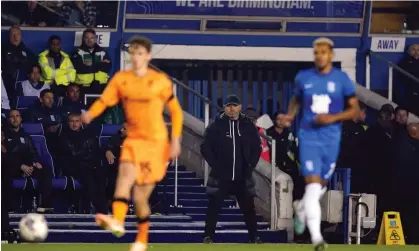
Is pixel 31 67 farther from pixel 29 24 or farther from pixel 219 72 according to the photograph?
pixel 219 72

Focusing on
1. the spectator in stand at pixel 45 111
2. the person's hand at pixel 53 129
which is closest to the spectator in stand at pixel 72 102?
the spectator in stand at pixel 45 111

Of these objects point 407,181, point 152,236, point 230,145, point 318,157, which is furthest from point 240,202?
point 318,157

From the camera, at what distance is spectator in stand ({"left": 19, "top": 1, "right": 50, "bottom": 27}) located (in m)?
24.3

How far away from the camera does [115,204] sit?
49.0 feet

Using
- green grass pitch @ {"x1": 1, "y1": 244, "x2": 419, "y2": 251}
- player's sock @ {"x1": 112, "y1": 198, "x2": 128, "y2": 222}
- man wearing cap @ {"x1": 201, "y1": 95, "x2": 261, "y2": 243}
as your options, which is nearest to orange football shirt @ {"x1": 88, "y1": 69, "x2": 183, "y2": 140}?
player's sock @ {"x1": 112, "y1": 198, "x2": 128, "y2": 222}

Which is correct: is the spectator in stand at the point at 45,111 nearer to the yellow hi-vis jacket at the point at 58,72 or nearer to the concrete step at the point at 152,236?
the yellow hi-vis jacket at the point at 58,72

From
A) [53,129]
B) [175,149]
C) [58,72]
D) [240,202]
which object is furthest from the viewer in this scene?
[58,72]

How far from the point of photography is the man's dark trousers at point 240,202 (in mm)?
20172

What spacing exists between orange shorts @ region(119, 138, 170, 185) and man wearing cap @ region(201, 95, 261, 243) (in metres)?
5.38

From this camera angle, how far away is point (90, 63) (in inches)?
906

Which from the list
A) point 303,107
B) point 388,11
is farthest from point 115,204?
point 388,11

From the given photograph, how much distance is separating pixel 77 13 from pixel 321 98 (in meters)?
9.64

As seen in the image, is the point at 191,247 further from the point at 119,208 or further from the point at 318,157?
the point at 119,208

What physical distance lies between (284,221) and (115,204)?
24.0 ft
